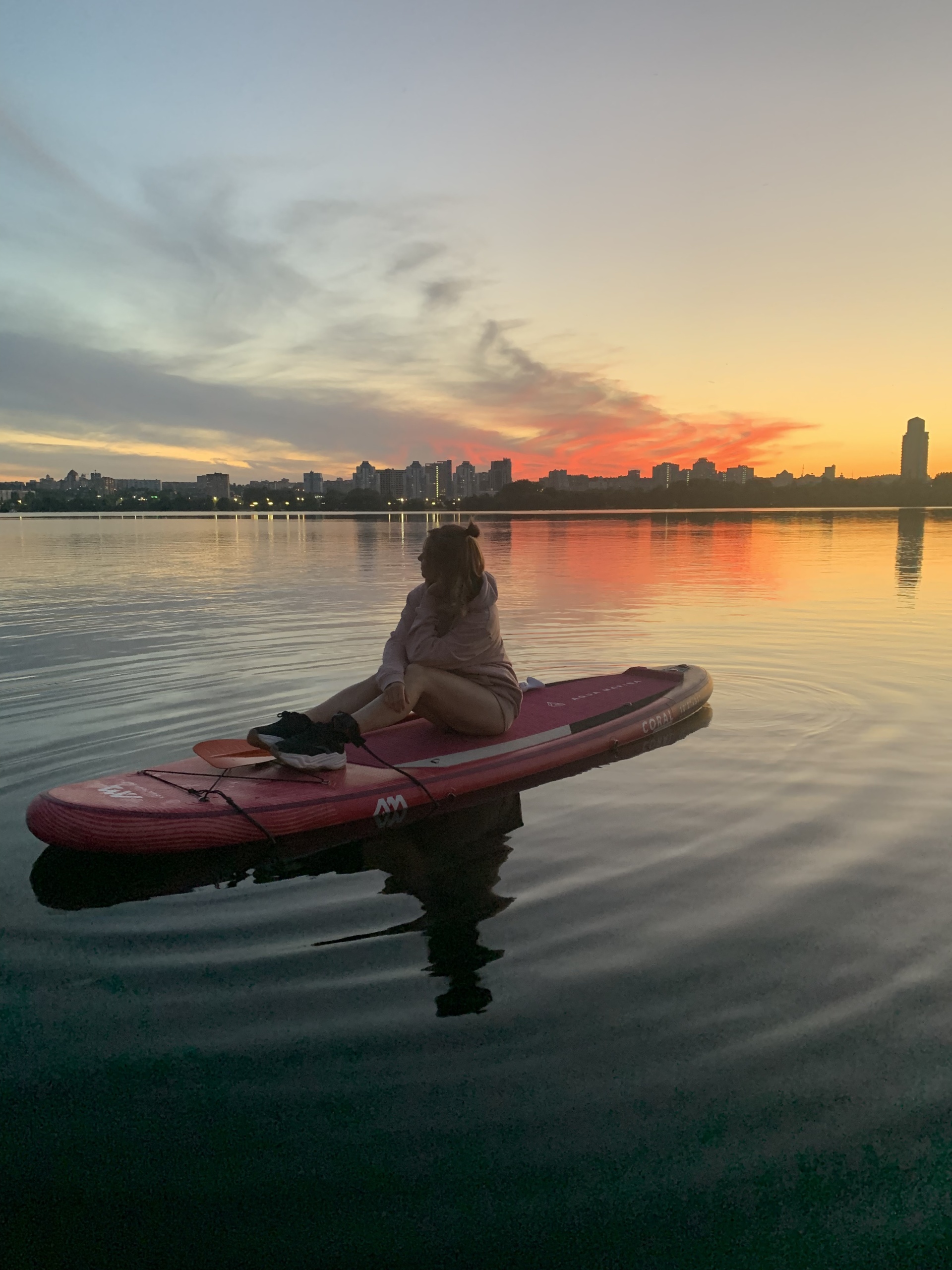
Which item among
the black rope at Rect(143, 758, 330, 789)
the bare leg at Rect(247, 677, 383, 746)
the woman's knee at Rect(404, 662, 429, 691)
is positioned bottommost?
the black rope at Rect(143, 758, 330, 789)

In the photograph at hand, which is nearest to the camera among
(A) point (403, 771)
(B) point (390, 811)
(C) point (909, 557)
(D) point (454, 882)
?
(D) point (454, 882)

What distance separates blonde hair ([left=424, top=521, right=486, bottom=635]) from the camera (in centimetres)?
568

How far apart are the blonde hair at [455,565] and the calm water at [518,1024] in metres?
1.43

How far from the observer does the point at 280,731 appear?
537 centimetres

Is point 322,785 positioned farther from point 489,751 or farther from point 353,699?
point 489,751

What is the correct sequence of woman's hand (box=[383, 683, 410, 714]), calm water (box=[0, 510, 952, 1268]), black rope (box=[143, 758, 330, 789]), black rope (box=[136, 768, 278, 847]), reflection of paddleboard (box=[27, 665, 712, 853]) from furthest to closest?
1. woman's hand (box=[383, 683, 410, 714])
2. black rope (box=[143, 758, 330, 789])
3. black rope (box=[136, 768, 278, 847])
4. reflection of paddleboard (box=[27, 665, 712, 853])
5. calm water (box=[0, 510, 952, 1268])

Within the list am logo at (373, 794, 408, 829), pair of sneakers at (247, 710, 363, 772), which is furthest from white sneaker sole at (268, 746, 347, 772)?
am logo at (373, 794, 408, 829)

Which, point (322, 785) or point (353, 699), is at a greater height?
point (353, 699)

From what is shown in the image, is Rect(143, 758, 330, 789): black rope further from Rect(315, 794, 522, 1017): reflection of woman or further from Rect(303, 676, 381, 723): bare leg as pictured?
Rect(303, 676, 381, 723): bare leg

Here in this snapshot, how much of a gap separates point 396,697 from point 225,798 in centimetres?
130

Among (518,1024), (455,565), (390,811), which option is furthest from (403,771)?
(518,1024)

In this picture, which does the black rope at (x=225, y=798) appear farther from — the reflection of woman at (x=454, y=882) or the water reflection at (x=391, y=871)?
the reflection of woman at (x=454, y=882)

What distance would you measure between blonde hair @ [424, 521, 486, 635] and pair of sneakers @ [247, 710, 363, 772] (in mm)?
1061

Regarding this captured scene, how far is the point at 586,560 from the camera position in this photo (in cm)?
2653
